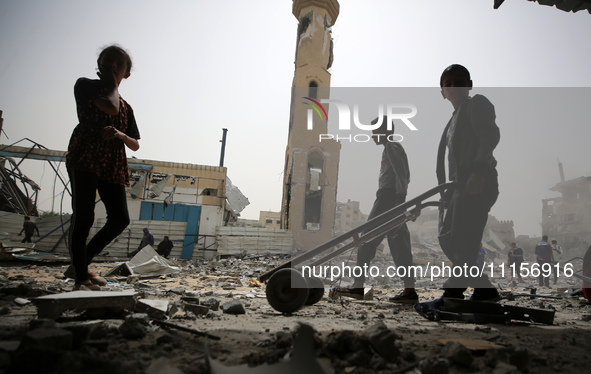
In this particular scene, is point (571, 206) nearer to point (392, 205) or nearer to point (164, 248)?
point (392, 205)

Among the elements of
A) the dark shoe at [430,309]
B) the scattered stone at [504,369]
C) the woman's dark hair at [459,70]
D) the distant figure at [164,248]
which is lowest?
the distant figure at [164,248]

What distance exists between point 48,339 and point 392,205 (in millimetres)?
3496

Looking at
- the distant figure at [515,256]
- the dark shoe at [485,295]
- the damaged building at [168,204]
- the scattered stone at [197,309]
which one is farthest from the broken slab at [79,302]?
the damaged building at [168,204]

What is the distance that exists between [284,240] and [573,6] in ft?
50.9

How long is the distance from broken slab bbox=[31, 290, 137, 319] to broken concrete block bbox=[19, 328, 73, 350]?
2.20 feet

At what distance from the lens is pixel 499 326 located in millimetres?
2168

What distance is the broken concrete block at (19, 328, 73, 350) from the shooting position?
41.1 inches

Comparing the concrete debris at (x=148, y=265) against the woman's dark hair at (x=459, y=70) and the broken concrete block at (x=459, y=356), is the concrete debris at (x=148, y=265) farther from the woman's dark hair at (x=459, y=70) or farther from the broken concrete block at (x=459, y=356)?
the broken concrete block at (x=459, y=356)

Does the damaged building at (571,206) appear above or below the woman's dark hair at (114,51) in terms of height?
below

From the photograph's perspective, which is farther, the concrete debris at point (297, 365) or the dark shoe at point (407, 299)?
the dark shoe at point (407, 299)

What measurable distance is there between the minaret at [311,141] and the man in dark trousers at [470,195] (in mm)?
14829

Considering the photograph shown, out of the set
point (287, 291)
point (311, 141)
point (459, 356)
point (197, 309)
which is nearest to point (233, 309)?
point (197, 309)

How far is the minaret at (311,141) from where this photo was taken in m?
18.6

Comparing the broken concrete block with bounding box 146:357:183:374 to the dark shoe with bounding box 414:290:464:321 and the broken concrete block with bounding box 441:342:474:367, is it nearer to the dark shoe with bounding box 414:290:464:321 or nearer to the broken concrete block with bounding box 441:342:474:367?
the broken concrete block with bounding box 441:342:474:367
